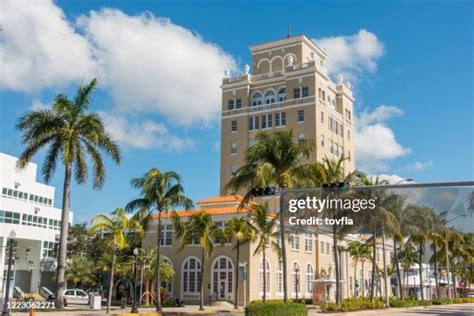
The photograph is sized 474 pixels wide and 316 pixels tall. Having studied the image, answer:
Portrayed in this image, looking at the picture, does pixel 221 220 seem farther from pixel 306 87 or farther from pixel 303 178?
pixel 306 87

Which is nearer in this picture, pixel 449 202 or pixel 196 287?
pixel 449 202

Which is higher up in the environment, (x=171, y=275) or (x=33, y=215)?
(x=33, y=215)

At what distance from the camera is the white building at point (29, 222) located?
6450 cm

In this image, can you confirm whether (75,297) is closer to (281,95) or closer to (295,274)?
(295,274)

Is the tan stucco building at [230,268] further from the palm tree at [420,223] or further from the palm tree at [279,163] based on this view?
the palm tree at [279,163]

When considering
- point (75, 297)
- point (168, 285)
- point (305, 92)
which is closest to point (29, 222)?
point (75, 297)

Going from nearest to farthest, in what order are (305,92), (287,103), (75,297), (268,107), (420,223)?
(75,297)
(420,223)
(305,92)
(287,103)
(268,107)

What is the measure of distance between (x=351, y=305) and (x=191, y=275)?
20891 millimetres

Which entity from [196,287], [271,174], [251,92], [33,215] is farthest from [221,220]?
[251,92]

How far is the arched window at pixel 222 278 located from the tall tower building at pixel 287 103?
2718cm

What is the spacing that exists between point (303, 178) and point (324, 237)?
109 feet

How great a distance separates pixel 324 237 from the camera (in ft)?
214

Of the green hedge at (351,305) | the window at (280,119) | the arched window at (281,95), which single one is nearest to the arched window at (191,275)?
the green hedge at (351,305)

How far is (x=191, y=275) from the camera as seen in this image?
178 feet
